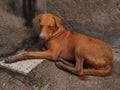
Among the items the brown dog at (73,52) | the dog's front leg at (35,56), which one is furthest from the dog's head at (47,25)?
the dog's front leg at (35,56)

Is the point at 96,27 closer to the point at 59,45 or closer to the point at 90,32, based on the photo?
the point at 90,32

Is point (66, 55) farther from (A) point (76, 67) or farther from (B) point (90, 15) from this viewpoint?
(B) point (90, 15)

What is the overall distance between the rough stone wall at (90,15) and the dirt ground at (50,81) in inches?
31.4

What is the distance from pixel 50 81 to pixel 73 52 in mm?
484

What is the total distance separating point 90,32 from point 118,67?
0.67 m

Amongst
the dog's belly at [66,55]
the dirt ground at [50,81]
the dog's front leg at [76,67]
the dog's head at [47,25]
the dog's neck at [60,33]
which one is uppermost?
the dog's head at [47,25]

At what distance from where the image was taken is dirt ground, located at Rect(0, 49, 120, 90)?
246 centimetres

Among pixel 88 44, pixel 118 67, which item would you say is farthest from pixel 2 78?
pixel 118 67

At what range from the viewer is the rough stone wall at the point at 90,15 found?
10.5ft

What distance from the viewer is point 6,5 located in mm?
2781

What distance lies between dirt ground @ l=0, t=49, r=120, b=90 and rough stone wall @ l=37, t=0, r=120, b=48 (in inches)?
31.4

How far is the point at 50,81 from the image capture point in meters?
2.49

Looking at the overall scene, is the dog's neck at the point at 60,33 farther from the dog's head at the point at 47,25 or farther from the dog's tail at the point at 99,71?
the dog's tail at the point at 99,71

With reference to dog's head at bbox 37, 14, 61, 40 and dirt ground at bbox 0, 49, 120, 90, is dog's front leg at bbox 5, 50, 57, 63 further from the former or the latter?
dog's head at bbox 37, 14, 61, 40
